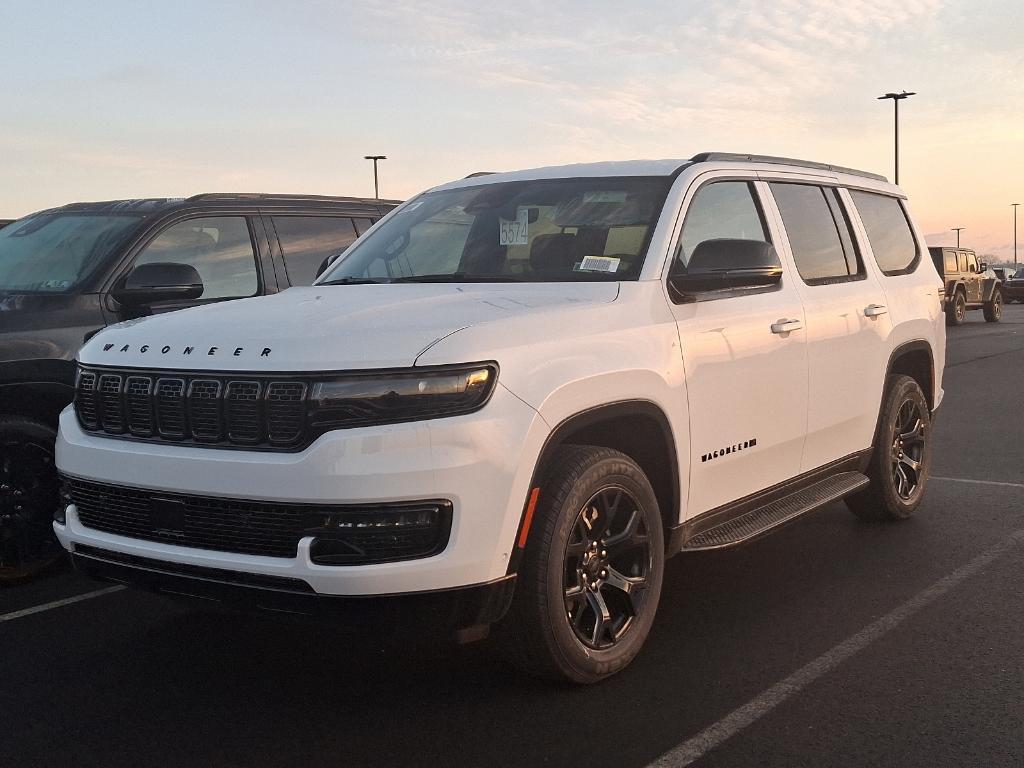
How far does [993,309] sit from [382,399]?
3318 centimetres

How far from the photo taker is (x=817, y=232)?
6008 mm

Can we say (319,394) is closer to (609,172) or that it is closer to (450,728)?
(450,728)

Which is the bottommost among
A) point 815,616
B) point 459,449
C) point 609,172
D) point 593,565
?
point 815,616

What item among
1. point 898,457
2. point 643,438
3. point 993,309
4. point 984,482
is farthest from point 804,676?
point 993,309

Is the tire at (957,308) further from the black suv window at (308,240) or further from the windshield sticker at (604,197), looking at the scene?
the windshield sticker at (604,197)

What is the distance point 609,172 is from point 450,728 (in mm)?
2647

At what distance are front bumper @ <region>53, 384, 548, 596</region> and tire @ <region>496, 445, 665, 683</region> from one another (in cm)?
19

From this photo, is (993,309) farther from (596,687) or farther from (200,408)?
(200,408)

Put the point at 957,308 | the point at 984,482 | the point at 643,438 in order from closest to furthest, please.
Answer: the point at 643,438, the point at 984,482, the point at 957,308

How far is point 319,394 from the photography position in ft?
11.9

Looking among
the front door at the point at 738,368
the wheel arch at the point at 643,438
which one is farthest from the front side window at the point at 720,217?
the wheel arch at the point at 643,438

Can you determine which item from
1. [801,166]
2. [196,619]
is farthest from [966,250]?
[196,619]

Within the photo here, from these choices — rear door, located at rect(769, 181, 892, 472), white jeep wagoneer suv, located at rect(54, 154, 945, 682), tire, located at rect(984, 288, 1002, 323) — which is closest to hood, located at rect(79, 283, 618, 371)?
white jeep wagoneer suv, located at rect(54, 154, 945, 682)

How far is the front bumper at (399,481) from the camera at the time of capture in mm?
3580
